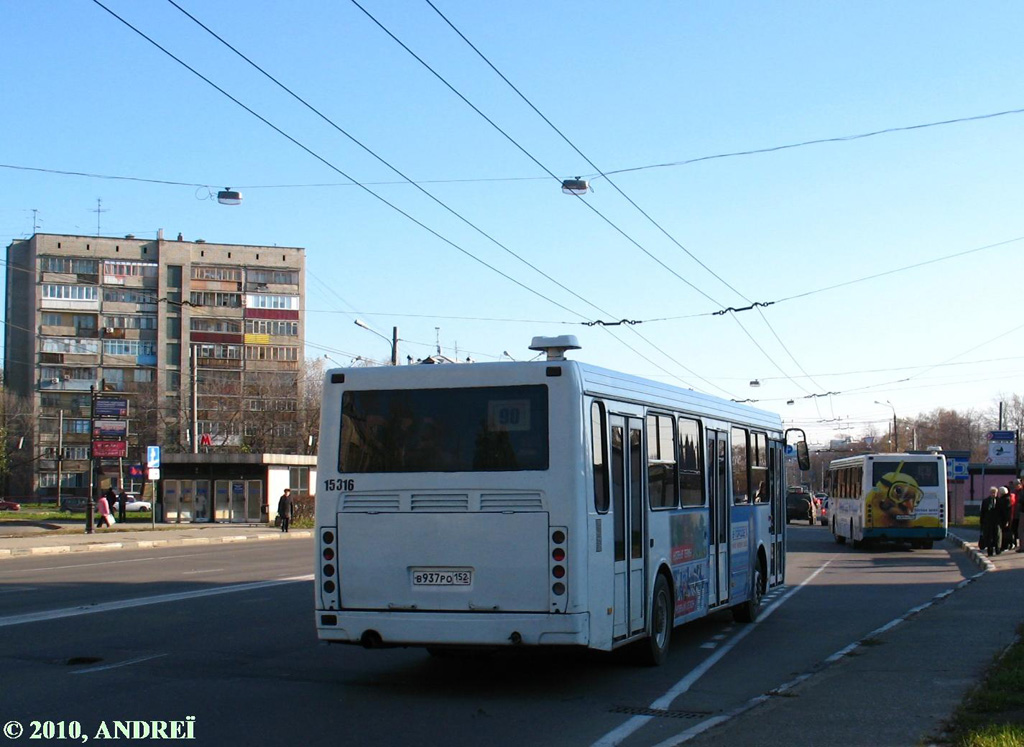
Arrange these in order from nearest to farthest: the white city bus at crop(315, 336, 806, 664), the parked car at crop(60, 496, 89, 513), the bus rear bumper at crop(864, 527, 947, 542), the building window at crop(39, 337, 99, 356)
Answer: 1. the white city bus at crop(315, 336, 806, 664)
2. the bus rear bumper at crop(864, 527, 947, 542)
3. the parked car at crop(60, 496, 89, 513)
4. the building window at crop(39, 337, 99, 356)

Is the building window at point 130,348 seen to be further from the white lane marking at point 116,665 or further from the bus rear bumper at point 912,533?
the white lane marking at point 116,665

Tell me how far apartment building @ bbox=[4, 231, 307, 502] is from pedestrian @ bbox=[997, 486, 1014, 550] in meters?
72.7

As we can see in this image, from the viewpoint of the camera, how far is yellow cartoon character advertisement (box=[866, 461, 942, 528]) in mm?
34531

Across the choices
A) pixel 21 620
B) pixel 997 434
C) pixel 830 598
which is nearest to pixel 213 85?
pixel 21 620

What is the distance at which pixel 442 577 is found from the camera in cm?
962

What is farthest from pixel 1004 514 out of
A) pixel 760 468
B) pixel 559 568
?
pixel 559 568

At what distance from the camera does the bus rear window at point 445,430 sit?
972 cm

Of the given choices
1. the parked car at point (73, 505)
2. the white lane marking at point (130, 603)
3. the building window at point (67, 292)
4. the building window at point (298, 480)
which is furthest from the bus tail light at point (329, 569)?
the building window at point (67, 292)

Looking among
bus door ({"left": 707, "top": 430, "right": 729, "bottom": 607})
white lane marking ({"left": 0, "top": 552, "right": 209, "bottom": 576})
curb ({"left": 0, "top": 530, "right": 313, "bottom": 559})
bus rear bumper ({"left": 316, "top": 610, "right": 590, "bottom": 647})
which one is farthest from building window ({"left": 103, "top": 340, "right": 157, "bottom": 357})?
bus rear bumper ({"left": 316, "top": 610, "right": 590, "bottom": 647})

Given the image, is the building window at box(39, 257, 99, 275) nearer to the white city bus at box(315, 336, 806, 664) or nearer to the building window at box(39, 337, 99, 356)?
the building window at box(39, 337, 99, 356)

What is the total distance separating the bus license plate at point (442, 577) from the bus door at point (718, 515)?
4766 mm

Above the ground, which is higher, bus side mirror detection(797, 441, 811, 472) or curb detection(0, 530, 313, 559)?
bus side mirror detection(797, 441, 811, 472)

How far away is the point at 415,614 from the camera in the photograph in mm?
9633

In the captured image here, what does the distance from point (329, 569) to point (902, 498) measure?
2784cm
